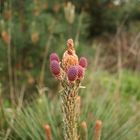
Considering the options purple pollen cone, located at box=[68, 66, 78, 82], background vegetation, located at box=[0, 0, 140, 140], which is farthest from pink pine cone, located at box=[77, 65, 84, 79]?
background vegetation, located at box=[0, 0, 140, 140]

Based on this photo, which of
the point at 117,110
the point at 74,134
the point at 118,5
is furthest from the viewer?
the point at 118,5

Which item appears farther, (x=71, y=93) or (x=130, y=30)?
(x=130, y=30)

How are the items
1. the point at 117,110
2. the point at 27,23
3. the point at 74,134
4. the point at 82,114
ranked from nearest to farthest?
1. the point at 74,134
2. the point at 82,114
3. the point at 117,110
4. the point at 27,23

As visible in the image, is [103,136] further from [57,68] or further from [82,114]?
[57,68]

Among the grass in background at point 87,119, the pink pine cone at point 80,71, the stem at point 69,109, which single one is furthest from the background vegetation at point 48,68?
the pink pine cone at point 80,71

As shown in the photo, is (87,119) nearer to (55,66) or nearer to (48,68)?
(55,66)

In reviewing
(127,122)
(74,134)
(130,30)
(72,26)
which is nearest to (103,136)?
(127,122)

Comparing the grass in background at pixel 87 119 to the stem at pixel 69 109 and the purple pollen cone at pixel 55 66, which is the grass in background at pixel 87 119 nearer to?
the stem at pixel 69 109

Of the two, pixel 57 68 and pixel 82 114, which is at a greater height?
pixel 82 114

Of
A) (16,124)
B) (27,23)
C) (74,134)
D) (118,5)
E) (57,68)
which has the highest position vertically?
(118,5)
